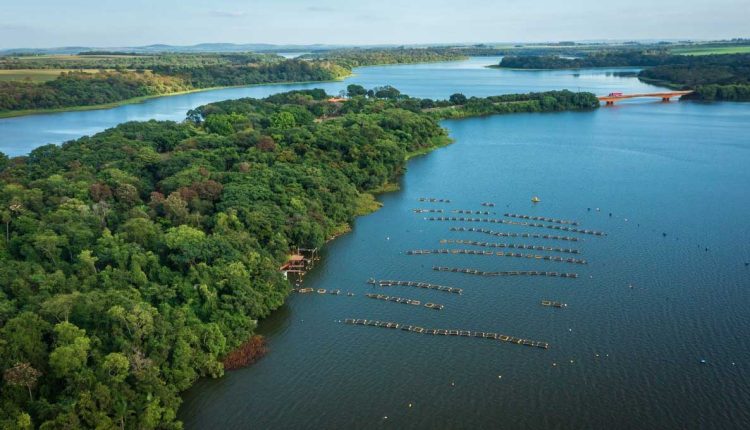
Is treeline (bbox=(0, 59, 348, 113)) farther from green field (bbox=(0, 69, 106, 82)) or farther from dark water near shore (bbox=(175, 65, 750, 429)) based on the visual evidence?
dark water near shore (bbox=(175, 65, 750, 429))

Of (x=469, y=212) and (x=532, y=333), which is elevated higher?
(x=469, y=212)

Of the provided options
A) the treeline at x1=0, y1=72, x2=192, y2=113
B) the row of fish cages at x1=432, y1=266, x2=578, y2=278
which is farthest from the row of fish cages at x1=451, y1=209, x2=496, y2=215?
the treeline at x1=0, y1=72, x2=192, y2=113

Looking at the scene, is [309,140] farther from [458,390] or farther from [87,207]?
[458,390]

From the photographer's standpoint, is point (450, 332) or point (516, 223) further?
point (516, 223)

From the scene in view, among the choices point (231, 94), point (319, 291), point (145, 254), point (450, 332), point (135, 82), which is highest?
point (135, 82)

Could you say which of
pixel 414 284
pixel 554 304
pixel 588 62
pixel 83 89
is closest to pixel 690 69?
pixel 588 62

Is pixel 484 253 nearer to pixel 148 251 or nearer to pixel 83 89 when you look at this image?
pixel 148 251

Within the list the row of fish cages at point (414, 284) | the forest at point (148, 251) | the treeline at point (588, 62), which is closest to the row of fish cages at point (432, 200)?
the forest at point (148, 251)

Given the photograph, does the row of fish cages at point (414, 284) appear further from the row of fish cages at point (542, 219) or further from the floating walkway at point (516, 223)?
the row of fish cages at point (542, 219)
